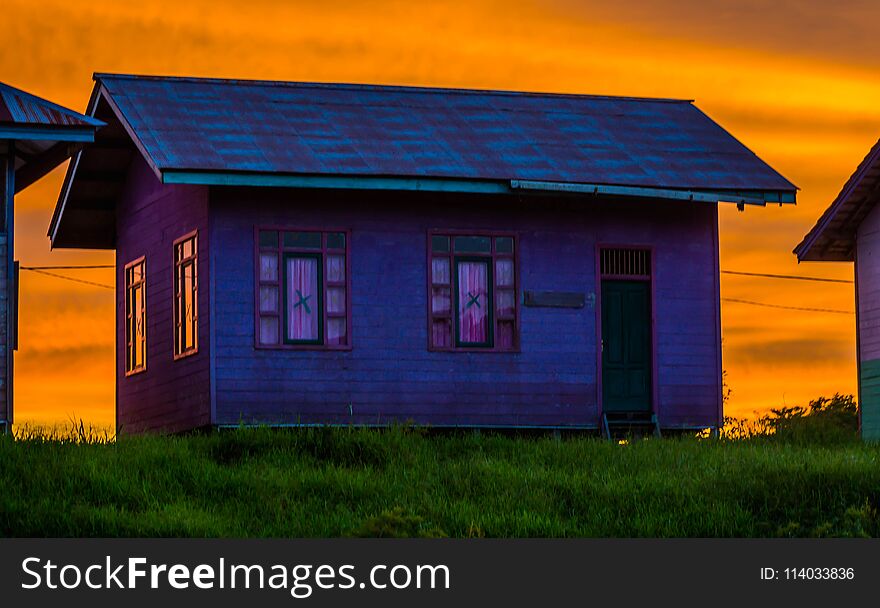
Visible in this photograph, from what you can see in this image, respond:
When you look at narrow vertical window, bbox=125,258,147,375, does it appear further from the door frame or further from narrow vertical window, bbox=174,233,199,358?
the door frame

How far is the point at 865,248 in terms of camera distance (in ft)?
106

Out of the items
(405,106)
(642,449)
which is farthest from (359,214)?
(642,449)

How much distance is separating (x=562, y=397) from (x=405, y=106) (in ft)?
18.8

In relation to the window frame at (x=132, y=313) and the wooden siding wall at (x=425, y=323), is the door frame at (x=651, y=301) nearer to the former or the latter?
the wooden siding wall at (x=425, y=323)

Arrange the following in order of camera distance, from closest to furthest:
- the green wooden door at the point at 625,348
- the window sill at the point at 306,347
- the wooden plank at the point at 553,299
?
1. the window sill at the point at 306,347
2. the wooden plank at the point at 553,299
3. the green wooden door at the point at 625,348

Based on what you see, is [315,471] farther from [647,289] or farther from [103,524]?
[647,289]

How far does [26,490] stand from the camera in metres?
22.8

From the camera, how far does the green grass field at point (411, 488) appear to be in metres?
21.8

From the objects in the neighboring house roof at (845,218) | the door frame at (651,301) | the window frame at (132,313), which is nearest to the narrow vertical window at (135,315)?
the window frame at (132,313)

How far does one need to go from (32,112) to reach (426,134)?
23.1ft

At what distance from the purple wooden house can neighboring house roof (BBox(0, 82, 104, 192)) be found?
163 centimetres

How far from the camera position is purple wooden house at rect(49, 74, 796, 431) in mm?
28453

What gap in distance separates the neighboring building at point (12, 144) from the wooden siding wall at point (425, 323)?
3088 millimetres

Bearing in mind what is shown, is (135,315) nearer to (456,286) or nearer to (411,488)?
(456,286)
